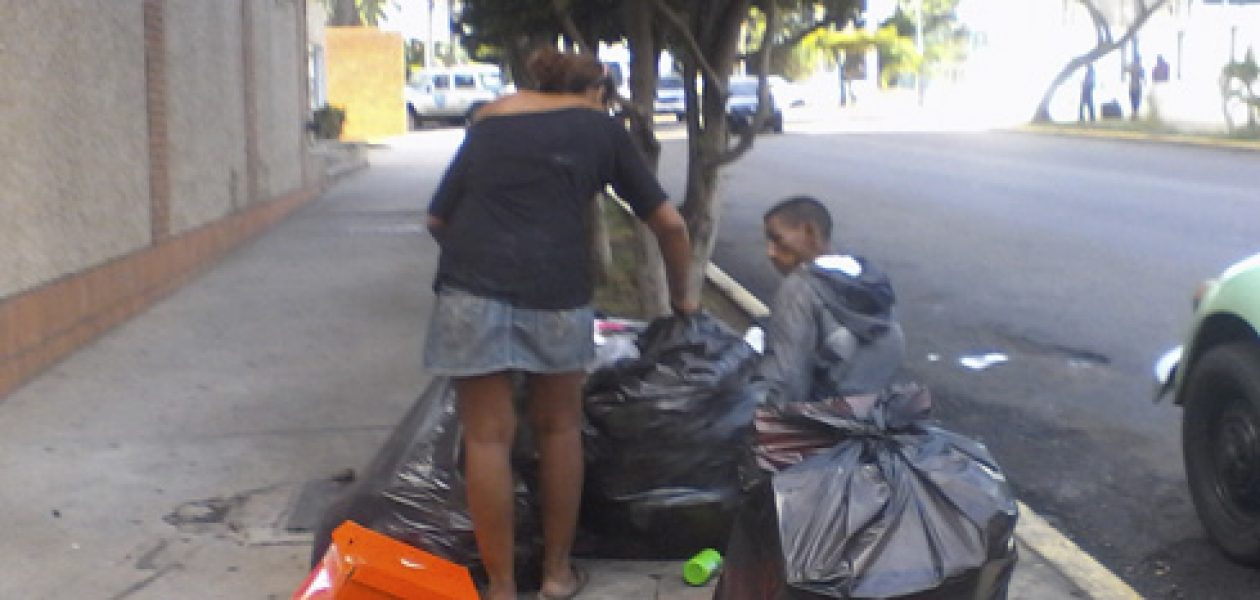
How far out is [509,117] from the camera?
4.23 meters

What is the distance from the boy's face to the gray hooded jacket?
46mm

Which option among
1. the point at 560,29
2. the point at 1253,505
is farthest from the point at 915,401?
the point at 560,29

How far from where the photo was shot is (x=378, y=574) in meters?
3.94

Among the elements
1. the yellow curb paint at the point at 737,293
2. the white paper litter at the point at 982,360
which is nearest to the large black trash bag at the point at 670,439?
the white paper litter at the point at 982,360

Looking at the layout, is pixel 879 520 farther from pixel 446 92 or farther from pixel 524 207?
pixel 446 92

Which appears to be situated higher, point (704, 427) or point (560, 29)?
point (560, 29)

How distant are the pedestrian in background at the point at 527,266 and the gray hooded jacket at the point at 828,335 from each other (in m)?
0.37

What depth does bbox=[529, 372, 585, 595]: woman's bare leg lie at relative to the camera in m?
4.35

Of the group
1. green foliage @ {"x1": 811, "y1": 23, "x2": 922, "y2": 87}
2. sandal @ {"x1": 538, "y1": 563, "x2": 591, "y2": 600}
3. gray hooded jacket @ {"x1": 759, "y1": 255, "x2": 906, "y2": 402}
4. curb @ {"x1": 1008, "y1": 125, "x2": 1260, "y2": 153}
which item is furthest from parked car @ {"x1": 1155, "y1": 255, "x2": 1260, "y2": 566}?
green foliage @ {"x1": 811, "y1": 23, "x2": 922, "y2": 87}

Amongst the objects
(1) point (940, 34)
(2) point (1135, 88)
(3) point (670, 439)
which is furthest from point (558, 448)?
(1) point (940, 34)

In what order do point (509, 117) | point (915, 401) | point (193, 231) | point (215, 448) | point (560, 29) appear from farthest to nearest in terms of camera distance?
point (193, 231), point (560, 29), point (215, 448), point (509, 117), point (915, 401)

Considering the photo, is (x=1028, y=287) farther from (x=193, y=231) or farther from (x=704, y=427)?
(x=704, y=427)

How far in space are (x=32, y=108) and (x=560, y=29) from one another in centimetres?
307

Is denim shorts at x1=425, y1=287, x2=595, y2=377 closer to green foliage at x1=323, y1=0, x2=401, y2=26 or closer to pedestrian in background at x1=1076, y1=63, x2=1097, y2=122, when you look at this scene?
pedestrian in background at x1=1076, y1=63, x2=1097, y2=122
